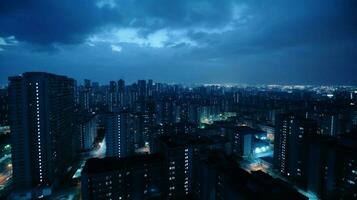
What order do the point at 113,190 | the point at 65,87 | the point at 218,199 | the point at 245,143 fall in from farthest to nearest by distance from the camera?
the point at 245,143
the point at 65,87
the point at 113,190
the point at 218,199

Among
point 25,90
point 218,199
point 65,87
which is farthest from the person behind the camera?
point 65,87

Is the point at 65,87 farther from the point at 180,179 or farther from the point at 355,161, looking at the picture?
the point at 355,161

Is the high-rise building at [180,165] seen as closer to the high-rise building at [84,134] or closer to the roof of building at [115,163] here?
the roof of building at [115,163]

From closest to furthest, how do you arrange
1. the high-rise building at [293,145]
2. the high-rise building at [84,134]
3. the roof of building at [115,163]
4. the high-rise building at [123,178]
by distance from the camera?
the high-rise building at [123,178] < the roof of building at [115,163] < the high-rise building at [293,145] < the high-rise building at [84,134]

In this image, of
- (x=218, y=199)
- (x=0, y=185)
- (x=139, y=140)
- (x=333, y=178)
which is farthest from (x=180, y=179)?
(x=0, y=185)

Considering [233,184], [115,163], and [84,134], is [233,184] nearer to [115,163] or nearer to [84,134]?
[115,163]

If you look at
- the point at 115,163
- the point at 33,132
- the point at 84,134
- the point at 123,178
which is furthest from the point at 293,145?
the point at 84,134

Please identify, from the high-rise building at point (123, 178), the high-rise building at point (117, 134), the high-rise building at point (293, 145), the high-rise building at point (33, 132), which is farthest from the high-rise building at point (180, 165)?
the high-rise building at point (33, 132)

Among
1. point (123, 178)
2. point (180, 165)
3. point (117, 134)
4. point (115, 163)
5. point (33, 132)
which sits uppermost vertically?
point (33, 132)
